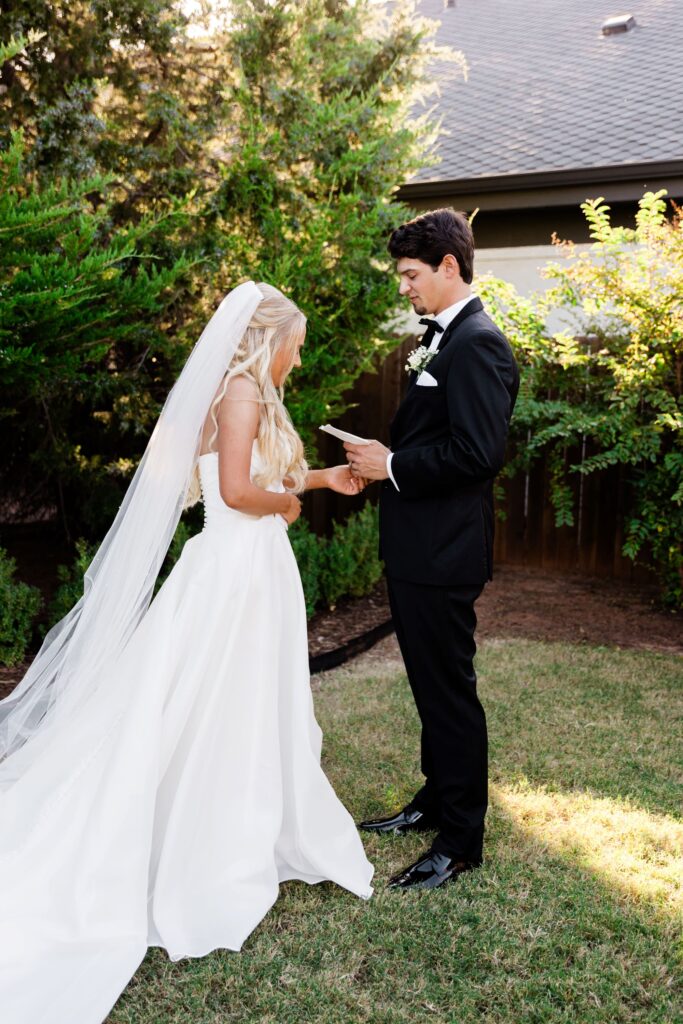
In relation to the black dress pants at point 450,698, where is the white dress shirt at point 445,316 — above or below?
above

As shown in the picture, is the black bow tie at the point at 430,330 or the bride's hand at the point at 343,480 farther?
the bride's hand at the point at 343,480

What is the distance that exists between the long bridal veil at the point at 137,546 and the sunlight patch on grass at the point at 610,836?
6.30 feet

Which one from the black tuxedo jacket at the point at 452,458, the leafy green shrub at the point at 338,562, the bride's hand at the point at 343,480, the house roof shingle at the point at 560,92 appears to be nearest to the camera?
the black tuxedo jacket at the point at 452,458

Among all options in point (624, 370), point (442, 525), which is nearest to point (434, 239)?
point (442, 525)

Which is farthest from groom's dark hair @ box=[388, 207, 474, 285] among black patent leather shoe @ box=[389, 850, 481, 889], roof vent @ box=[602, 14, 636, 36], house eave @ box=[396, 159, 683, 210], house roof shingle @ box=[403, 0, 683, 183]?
roof vent @ box=[602, 14, 636, 36]

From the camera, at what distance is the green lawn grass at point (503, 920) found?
8.67ft

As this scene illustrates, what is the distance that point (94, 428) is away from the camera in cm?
780

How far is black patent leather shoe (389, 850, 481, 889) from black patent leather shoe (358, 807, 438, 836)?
34 cm

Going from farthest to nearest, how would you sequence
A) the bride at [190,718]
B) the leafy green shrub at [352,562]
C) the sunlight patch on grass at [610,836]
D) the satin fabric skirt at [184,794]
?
the leafy green shrub at [352,562]
the sunlight patch on grass at [610,836]
the bride at [190,718]
the satin fabric skirt at [184,794]

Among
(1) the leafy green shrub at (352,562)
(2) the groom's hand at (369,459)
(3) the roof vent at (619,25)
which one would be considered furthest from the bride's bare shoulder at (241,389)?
(3) the roof vent at (619,25)

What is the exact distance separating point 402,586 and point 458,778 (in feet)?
2.46

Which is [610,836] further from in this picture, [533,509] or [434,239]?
[533,509]

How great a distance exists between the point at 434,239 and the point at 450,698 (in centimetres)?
170

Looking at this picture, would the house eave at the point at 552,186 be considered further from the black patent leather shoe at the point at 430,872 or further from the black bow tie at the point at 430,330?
the black patent leather shoe at the point at 430,872
